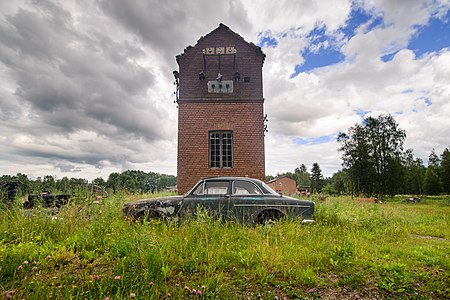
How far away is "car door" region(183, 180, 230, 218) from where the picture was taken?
17.5ft

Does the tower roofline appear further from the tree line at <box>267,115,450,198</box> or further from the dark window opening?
the tree line at <box>267,115,450,198</box>

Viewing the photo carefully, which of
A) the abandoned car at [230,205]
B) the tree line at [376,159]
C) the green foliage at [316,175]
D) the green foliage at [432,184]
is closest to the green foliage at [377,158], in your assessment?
the tree line at [376,159]

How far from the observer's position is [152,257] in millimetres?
2975

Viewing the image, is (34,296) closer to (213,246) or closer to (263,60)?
(213,246)

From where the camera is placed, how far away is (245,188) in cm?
569

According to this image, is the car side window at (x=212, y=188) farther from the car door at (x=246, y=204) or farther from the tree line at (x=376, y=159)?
the tree line at (x=376, y=159)

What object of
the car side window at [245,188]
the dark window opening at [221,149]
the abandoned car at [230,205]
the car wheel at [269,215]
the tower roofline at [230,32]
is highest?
the tower roofline at [230,32]

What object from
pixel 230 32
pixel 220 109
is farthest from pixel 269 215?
pixel 230 32

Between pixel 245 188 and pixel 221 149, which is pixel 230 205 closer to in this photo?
pixel 245 188

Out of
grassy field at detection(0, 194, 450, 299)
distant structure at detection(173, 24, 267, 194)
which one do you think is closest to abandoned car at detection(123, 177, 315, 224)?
grassy field at detection(0, 194, 450, 299)

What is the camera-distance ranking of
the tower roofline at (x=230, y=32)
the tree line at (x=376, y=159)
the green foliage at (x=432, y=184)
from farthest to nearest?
the green foliage at (x=432, y=184) → the tree line at (x=376, y=159) → the tower roofline at (x=230, y=32)

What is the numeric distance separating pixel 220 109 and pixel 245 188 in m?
7.21

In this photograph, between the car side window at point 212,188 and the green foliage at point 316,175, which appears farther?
the green foliage at point 316,175

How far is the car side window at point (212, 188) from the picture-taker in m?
5.59
